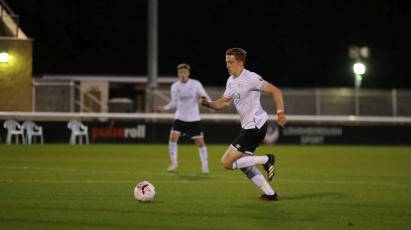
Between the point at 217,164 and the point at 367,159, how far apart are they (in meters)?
5.88

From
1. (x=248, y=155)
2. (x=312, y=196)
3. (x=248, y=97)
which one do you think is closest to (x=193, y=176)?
Result: (x=312, y=196)

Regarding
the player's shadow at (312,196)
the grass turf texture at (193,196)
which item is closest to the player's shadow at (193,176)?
the grass turf texture at (193,196)

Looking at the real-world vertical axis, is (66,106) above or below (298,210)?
above

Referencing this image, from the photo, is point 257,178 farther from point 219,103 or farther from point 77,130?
point 77,130

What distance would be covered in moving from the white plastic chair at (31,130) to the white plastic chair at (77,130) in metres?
1.18

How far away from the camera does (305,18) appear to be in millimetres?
62969

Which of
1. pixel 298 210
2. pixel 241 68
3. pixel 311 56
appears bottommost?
pixel 298 210

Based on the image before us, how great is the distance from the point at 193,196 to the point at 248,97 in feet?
6.21

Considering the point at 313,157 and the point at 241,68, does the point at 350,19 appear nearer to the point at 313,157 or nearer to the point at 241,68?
the point at 313,157

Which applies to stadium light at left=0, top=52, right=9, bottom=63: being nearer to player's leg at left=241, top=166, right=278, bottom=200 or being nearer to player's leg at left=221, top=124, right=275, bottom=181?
player's leg at left=221, top=124, right=275, bottom=181

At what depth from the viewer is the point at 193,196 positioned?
43.0ft

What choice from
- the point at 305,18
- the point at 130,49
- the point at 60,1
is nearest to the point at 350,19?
the point at 305,18

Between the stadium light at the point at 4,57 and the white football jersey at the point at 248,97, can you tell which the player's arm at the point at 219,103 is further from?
the stadium light at the point at 4,57

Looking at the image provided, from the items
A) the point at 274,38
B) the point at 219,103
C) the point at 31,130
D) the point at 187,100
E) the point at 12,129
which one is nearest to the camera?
the point at 219,103
